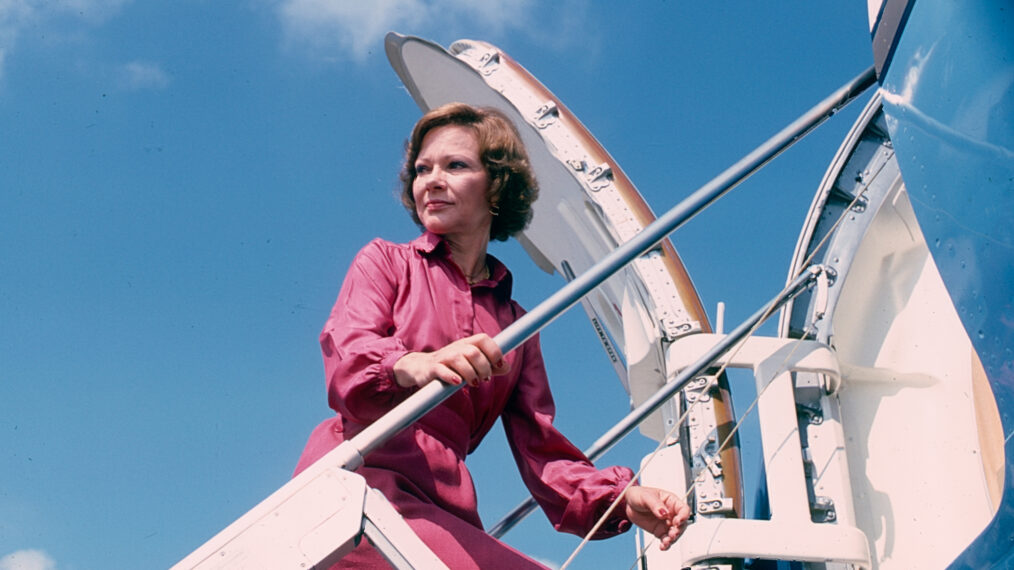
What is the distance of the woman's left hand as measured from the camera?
A: 2.11 metres

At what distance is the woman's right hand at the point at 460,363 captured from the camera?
1.77 meters

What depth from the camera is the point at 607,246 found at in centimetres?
406

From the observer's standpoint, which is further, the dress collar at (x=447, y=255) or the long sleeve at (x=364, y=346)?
the dress collar at (x=447, y=255)

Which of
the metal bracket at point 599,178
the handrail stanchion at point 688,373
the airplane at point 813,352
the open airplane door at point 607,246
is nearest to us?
the airplane at point 813,352

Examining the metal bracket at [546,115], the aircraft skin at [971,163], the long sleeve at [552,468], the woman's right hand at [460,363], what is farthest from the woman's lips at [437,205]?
the metal bracket at [546,115]

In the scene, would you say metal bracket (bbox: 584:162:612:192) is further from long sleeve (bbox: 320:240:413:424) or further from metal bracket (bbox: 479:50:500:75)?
long sleeve (bbox: 320:240:413:424)

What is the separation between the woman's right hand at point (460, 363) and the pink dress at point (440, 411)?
9cm

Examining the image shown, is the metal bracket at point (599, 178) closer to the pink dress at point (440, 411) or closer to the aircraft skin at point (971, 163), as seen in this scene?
the pink dress at point (440, 411)

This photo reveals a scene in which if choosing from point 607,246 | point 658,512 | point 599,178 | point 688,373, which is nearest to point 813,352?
point 688,373

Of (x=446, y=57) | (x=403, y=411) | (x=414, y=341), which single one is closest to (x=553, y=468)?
(x=414, y=341)

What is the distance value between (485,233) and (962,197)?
1110mm

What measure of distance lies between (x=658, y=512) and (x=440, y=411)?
1.61 feet

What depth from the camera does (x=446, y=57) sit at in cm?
458

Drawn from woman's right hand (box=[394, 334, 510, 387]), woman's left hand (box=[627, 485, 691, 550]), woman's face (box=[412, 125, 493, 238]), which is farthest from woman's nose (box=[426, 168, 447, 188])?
woman's left hand (box=[627, 485, 691, 550])
